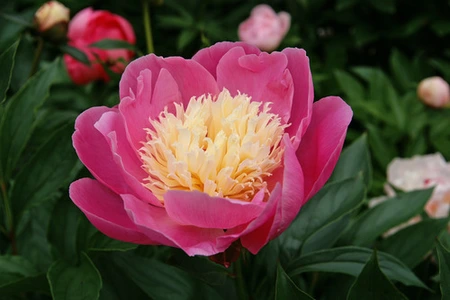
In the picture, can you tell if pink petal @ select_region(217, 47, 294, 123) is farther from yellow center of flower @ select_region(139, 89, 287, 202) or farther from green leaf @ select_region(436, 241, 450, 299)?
green leaf @ select_region(436, 241, 450, 299)

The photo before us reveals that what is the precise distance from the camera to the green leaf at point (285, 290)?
51cm

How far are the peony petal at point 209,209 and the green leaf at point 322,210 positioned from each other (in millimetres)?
178

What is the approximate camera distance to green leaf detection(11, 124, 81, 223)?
2.25ft

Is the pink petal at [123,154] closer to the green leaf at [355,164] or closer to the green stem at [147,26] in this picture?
the green leaf at [355,164]

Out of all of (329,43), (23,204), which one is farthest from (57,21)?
(329,43)

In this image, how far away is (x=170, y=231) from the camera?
489 mm

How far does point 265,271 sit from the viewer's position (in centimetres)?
65

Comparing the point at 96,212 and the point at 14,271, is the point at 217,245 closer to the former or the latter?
the point at 96,212

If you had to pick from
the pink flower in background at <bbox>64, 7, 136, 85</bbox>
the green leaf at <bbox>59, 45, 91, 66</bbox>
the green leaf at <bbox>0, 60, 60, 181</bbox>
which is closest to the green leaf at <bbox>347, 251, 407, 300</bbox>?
the green leaf at <bbox>0, 60, 60, 181</bbox>

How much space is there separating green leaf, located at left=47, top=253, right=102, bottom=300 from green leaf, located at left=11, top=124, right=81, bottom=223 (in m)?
0.11

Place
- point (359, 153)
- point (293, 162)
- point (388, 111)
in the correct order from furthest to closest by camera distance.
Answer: point (388, 111) → point (359, 153) → point (293, 162)

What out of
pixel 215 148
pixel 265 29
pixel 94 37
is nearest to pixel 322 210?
pixel 215 148

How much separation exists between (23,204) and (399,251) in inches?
15.3

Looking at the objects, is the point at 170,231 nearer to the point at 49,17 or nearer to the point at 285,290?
the point at 285,290
